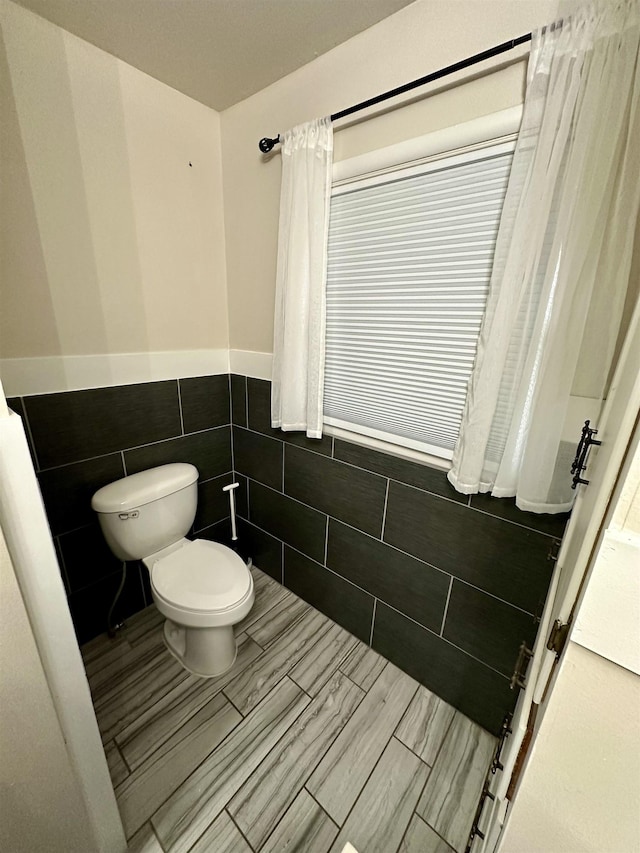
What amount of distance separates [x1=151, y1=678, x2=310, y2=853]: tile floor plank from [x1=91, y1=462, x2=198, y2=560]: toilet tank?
80cm

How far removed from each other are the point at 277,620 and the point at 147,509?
89 cm

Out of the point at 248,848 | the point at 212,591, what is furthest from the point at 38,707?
the point at 248,848

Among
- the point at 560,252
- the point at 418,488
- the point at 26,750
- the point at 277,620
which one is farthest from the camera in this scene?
the point at 277,620

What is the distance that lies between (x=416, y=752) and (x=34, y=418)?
190 centimetres

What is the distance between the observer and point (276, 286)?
4.77 feet

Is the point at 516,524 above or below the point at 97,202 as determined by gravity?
below

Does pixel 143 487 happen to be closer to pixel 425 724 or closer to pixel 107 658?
pixel 107 658

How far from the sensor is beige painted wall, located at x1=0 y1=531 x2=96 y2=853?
1.90 feet

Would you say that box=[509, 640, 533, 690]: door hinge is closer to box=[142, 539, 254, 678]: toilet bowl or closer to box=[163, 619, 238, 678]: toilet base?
box=[142, 539, 254, 678]: toilet bowl

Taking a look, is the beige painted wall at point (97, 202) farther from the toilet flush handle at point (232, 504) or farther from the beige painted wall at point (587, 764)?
the beige painted wall at point (587, 764)

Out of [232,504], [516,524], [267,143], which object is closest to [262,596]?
[232,504]

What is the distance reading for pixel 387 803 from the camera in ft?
3.55

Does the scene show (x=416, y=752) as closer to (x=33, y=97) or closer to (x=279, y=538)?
(x=279, y=538)

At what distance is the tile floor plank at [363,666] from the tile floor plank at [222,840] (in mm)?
621
